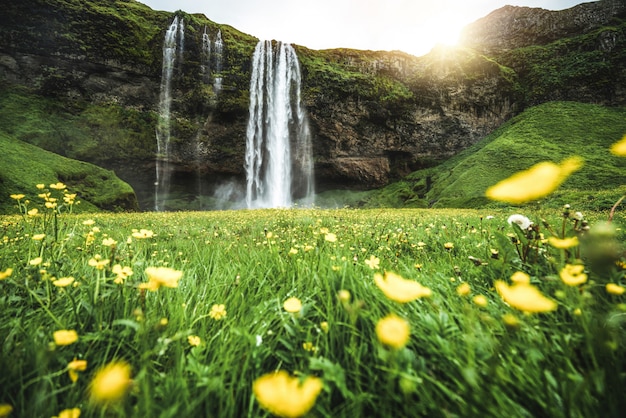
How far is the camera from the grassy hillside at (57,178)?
1341 cm

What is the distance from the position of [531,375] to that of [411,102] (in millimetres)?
38652

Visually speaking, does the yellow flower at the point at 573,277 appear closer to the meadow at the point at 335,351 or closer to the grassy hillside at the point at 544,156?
the meadow at the point at 335,351

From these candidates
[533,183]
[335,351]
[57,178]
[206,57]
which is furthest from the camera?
[206,57]

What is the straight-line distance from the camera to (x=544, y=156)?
21.8 meters

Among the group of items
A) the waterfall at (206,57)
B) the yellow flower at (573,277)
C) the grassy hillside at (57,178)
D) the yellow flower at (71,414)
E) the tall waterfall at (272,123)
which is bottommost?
the yellow flower at (71,414)

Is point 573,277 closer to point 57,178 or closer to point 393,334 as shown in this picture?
point 393,334

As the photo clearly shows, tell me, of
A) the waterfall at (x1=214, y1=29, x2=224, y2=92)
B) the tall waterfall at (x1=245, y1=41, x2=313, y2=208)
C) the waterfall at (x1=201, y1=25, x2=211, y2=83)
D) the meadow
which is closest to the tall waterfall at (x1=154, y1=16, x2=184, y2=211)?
the waterfall at (x1=201, y1=25, x2=211, y2=83)

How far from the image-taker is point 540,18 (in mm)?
43156

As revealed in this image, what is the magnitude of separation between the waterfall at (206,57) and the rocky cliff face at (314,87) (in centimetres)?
46

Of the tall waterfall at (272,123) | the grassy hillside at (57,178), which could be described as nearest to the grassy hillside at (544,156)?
the tall waterfall at (272,123)

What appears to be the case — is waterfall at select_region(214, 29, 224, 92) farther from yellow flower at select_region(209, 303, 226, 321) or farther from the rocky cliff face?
yellow flower at select_region(209, 303, 226, 321)

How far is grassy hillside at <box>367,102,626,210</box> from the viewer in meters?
18.1

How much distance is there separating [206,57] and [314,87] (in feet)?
39.2

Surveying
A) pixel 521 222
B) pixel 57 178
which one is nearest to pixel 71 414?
pixel 521 222
